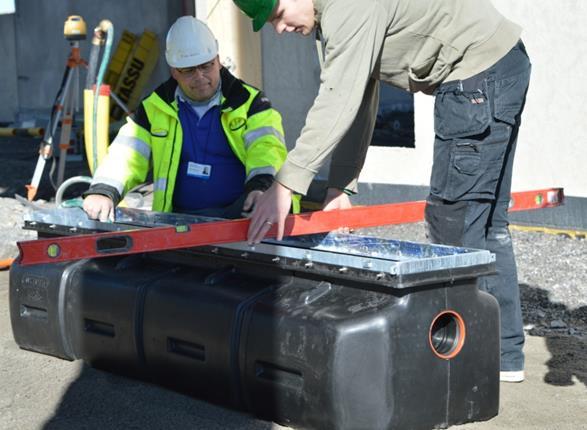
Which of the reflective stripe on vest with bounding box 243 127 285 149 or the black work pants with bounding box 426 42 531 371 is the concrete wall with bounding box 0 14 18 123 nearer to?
the reflective stripe on vest with bounding box 243 127 285 149

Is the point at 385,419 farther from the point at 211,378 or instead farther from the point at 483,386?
the point at 211,378

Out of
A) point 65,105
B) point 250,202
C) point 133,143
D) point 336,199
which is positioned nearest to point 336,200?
point 336,199

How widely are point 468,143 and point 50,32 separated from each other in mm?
13618

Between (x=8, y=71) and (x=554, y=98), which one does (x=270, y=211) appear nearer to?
(x=554, y=98)

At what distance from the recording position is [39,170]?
352 inches

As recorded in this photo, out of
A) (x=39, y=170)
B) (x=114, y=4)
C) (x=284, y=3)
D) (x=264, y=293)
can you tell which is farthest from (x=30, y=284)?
(x=114, y=4)

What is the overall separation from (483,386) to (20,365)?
1.99m

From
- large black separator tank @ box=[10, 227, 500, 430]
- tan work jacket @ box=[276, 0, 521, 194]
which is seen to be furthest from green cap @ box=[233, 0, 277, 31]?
large black separator tank @ box=[10, 227, 500, 430]

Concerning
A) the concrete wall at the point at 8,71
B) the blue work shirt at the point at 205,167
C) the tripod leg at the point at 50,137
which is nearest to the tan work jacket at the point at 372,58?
the blue work shirt at the point at 205,167

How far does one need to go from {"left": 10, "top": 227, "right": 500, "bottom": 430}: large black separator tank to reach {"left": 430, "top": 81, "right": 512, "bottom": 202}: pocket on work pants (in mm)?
301

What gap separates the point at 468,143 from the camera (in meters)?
3.84

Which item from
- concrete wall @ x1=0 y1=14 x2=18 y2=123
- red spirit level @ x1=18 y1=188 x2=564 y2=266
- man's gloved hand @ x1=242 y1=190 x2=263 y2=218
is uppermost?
concrete wall @ x1=0 y1=14 x2=18 y2=123

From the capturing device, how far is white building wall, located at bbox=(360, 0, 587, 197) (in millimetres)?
6875

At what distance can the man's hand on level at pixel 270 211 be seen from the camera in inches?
137
